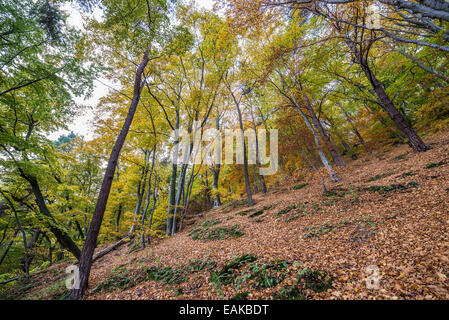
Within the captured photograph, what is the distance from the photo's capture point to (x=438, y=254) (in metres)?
2.42

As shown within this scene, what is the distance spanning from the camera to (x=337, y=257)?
3148mm

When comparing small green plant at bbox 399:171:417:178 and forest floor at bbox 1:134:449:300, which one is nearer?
forest floor at bbox 1:134:449:300

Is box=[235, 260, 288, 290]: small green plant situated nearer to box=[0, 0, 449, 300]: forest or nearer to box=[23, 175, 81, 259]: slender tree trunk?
box=[0, 0, 449, 300]: forest

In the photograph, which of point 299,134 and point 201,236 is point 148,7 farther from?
point 201,236

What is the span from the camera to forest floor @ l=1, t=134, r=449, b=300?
235 cm

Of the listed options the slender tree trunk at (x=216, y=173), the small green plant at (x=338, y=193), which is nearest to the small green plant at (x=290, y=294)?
the small green plant at (x=338, y=193)

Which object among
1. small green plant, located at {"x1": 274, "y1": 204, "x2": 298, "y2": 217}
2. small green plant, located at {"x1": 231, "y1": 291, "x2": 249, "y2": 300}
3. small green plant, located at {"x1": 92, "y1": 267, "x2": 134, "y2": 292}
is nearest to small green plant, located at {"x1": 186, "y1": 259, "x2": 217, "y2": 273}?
small green plant, located at {"x1": 231, "y1": 291, "x2": 249, "y2": 300}

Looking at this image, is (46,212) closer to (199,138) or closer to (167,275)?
(167,275)

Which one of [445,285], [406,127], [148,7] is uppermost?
[148,7]

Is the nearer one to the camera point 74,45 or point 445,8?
point 445,8

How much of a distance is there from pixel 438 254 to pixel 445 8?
15.8ft

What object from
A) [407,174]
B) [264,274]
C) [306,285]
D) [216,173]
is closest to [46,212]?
[264,274]
